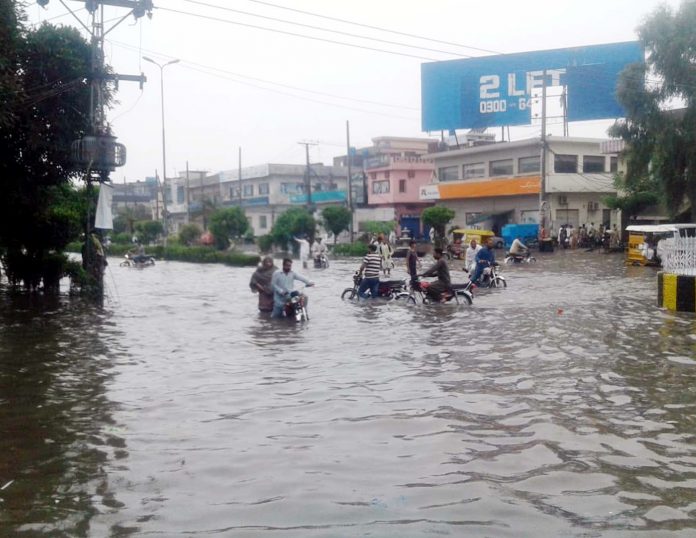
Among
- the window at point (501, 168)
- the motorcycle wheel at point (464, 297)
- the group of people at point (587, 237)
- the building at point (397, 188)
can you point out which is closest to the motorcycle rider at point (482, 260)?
the motorcycle wheel at point (464, 297)

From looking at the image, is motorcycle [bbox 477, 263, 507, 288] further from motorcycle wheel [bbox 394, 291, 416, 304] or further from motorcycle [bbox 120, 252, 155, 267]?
motorcycle [bbox 120, 252, 155, 267]

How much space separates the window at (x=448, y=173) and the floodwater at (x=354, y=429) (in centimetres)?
4249

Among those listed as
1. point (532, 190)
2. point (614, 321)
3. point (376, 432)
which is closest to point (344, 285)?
point (614, 321)

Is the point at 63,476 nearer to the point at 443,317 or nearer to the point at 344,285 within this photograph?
the point at 443,317

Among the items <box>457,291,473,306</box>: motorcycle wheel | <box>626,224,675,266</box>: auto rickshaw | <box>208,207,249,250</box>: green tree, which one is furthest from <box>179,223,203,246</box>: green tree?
<box>457,291,473,306</box>: motorcycle wheel

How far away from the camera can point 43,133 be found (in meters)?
19.0

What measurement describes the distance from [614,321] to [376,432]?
8.75 m

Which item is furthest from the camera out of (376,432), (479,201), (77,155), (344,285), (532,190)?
(479,201)

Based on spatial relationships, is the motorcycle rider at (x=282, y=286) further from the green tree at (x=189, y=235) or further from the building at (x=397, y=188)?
the building at (x=397, y=188)

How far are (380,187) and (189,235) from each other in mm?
16511

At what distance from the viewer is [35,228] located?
20.9 meters

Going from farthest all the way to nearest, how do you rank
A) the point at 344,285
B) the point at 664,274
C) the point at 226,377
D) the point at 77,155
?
1. the point at 344,285
2. the point at 77,155
3. the point at 664,274
4. the point at 226,377

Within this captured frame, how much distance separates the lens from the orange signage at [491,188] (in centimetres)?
4841

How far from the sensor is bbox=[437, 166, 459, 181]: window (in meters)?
56.6
